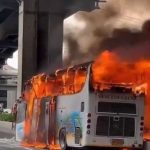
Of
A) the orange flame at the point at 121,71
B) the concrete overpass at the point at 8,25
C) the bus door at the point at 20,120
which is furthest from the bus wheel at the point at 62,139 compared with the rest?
the concrete overpass at the point at 8,25

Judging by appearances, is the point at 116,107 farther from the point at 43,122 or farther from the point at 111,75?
the point at 43,122

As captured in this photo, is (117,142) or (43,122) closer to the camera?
(117,142)

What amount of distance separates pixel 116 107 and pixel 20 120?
860cm

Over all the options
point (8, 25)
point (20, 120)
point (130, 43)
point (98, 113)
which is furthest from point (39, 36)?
point (98, 113)

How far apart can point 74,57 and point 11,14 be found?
29.5 meters

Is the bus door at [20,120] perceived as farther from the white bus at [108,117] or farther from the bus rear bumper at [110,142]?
the bus rear bumper at [110,142]

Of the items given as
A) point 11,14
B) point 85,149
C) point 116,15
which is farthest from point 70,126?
point 11,14

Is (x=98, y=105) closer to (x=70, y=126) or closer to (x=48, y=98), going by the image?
(x=70, y=126)

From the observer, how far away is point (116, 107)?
1962cm

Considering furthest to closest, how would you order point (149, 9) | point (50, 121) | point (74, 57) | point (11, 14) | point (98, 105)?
point (11, 14) → point (74, 57) → point (50, 121) → point (149, 9) → point (98, 105)

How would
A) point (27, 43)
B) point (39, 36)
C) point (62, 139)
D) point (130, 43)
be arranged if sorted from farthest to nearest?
point (39, 36)
point (27, 43)
point (130, 43)
point (62, 139)

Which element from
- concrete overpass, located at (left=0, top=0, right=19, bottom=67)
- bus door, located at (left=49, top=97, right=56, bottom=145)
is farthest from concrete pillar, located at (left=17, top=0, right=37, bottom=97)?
bus door, located at (left=49, top=97, right=56, bottom=145)

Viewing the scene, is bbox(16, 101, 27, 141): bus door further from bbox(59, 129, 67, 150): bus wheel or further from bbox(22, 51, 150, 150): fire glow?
bbox(59, 129, 67, 150): bus wheel

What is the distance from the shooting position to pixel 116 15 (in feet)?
77.4
